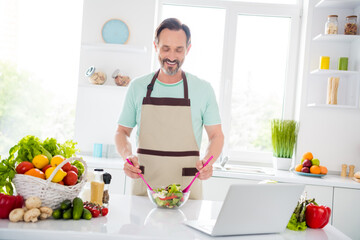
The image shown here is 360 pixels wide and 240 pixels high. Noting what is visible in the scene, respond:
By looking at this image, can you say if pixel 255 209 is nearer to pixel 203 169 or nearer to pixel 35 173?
pixel 203 169

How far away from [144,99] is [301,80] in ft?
6.88

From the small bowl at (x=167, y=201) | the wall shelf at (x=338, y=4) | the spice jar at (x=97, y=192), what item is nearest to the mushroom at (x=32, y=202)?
the spice jar at (x=97, y=192)

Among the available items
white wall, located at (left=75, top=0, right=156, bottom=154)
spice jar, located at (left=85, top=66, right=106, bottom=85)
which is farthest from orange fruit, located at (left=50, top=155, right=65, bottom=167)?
white wall, located at (left=75, top=0, right=156, bottom=154)

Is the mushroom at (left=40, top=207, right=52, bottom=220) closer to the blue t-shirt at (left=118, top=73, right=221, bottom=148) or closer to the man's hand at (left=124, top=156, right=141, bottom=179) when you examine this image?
the man's hand at (left=124, top=156, right=141, bottom=179)

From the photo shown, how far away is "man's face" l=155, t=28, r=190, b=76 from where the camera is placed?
220 centimetres

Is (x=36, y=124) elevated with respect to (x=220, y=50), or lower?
lower

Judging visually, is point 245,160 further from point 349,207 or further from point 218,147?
point 218,147

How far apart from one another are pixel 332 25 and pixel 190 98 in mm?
1989

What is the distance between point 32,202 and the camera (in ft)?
4.67

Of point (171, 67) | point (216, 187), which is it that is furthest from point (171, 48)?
point (216, 187)

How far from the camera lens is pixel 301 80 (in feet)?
12.5

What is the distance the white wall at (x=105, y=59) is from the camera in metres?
3.85

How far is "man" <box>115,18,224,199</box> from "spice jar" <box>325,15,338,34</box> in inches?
72.3

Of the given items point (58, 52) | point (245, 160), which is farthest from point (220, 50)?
point (58, 52)
